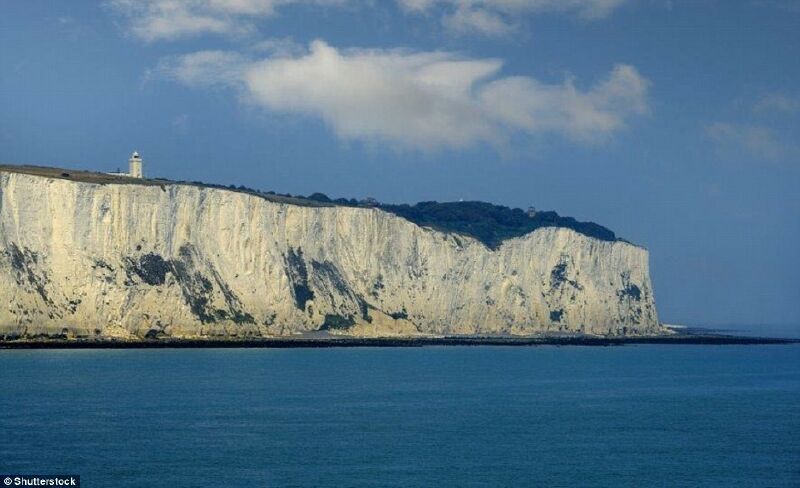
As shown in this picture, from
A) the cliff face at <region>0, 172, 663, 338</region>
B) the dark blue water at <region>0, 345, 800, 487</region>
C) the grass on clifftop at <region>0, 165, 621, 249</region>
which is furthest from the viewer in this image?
the grass on clifftop at <region>0, 165, 621, 249</region>

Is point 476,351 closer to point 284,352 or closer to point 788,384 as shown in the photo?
point 284,352

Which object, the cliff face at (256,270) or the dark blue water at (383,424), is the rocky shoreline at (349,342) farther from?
the dark blue water at (383,424)

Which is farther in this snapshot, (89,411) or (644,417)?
(644,417)

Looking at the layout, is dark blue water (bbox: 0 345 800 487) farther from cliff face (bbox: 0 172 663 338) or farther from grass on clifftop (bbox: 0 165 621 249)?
grass on clifftop (bbox: 0 165 621 249)

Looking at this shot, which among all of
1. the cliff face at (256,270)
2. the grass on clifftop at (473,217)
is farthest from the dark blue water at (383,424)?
the grass on clifftop at (473,217)

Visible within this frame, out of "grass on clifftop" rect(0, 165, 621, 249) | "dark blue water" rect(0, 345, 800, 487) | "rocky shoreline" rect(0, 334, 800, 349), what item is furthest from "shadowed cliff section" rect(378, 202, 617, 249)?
"dark blue water" rect(0, 345, 800, 487)

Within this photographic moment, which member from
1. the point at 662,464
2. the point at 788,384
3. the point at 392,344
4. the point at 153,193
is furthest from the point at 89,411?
the point at 392,344
